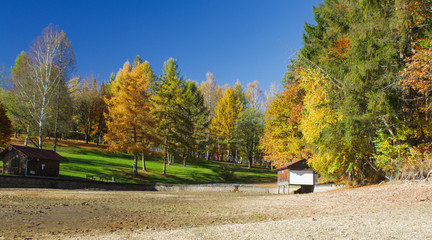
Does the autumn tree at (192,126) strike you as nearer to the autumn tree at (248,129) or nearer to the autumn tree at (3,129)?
the autumn tree at (248,129)

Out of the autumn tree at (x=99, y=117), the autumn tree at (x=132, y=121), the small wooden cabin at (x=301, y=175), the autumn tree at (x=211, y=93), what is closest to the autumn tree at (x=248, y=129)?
the autumn tree at (x=211, y=93)

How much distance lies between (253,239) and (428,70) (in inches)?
517

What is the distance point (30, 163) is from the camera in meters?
30.9

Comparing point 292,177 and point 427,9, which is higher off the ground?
point 427,9

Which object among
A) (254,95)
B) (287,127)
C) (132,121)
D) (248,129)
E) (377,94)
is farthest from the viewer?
(254,95)

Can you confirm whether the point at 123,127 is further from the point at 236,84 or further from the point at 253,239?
the point at 236,84

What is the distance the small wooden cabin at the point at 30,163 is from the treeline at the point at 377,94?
2459 cm

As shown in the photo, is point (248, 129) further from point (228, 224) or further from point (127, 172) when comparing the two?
point (228, 224)

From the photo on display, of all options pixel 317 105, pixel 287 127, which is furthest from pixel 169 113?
pixel 317 105

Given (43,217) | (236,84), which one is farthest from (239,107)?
(43,217)

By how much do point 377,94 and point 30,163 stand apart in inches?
1211

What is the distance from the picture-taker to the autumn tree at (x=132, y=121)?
117 ft

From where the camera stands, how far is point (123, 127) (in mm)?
36031

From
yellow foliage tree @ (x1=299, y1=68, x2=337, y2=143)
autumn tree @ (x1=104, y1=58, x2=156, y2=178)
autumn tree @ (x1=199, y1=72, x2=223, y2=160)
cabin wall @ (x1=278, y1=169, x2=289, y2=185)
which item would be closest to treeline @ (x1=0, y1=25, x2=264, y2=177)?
autumn tree @ (x1=104, y1=58, x2=156, y2=178)
